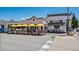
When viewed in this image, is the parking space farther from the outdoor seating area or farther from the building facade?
the building facade

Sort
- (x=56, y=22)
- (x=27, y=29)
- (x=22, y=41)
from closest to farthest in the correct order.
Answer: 1. (x=56, y=22)
2. (x=27, y=29)
3. (x=22, y=41)

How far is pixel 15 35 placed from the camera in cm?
797

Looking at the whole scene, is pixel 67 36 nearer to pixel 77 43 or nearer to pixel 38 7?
pixel 77 43

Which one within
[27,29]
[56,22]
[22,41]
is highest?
[56,22]

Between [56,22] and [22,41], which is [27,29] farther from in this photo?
[56,22]

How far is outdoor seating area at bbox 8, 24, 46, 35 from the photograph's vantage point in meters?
7.32

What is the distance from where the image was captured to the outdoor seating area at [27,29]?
24.0ft

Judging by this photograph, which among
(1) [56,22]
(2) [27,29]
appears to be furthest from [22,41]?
(1) [56,22]

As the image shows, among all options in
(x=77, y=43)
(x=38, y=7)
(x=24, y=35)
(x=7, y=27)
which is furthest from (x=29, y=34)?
(x=77, y=43)

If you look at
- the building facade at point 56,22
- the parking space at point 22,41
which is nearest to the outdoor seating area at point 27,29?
the parking space at point 22,41

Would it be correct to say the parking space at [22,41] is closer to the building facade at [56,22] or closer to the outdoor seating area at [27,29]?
the outdoor seating area at [27,29]

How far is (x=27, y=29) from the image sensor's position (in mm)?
7656

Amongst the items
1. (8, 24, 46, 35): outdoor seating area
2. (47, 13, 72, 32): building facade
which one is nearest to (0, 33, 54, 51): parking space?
(8, 24, 46, 35): outdoor seating area

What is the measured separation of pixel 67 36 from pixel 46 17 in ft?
4.89
